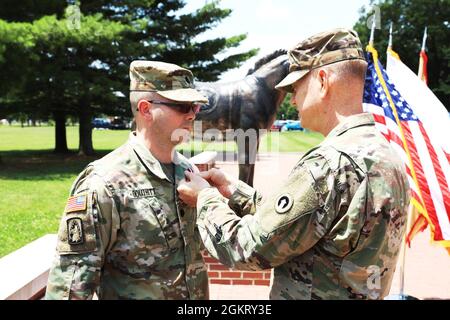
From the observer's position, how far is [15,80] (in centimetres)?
1316

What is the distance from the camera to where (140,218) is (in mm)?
1909

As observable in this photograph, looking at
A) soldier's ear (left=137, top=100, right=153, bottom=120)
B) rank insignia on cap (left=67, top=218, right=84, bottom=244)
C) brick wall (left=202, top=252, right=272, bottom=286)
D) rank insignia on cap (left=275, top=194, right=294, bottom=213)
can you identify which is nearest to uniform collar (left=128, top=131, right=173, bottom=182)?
soldier's ear (left=137, top=100, right=153, bottom=120)

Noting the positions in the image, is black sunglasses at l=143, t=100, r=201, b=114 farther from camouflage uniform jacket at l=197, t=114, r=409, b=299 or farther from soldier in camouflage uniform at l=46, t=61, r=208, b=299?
camouflage uniform jacket at l=197, t=114, r=409, b=299

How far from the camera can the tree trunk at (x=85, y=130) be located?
17.7 m

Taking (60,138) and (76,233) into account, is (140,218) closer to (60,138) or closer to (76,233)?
(76,233)

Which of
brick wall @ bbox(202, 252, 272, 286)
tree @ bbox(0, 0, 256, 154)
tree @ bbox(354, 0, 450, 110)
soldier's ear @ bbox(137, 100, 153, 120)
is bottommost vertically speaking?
brick wall @ bbox(202, 252, 272, 286)

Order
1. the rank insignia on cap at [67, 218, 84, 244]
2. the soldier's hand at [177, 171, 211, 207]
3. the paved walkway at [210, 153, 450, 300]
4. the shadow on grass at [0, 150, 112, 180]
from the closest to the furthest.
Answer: the rank insignia on cap at [67, 218, 84, 244], the soldier's hand at [177, 171, 211, 207], the paved walkway at [210, 153, 450, 300], the shadow on grass at [0, 150, 112, 180]

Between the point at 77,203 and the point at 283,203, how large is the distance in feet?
2.75

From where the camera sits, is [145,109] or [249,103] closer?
[145,109]

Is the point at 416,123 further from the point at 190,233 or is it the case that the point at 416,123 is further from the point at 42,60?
the point at 42,60

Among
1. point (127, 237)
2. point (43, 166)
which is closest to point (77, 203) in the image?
point (127, 237)

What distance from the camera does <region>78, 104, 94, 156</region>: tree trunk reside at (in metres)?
17.7

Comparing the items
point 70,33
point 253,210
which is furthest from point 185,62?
point 253,210

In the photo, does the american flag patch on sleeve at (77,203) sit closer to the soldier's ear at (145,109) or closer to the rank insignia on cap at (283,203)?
the soldier's ear at (145,109)
